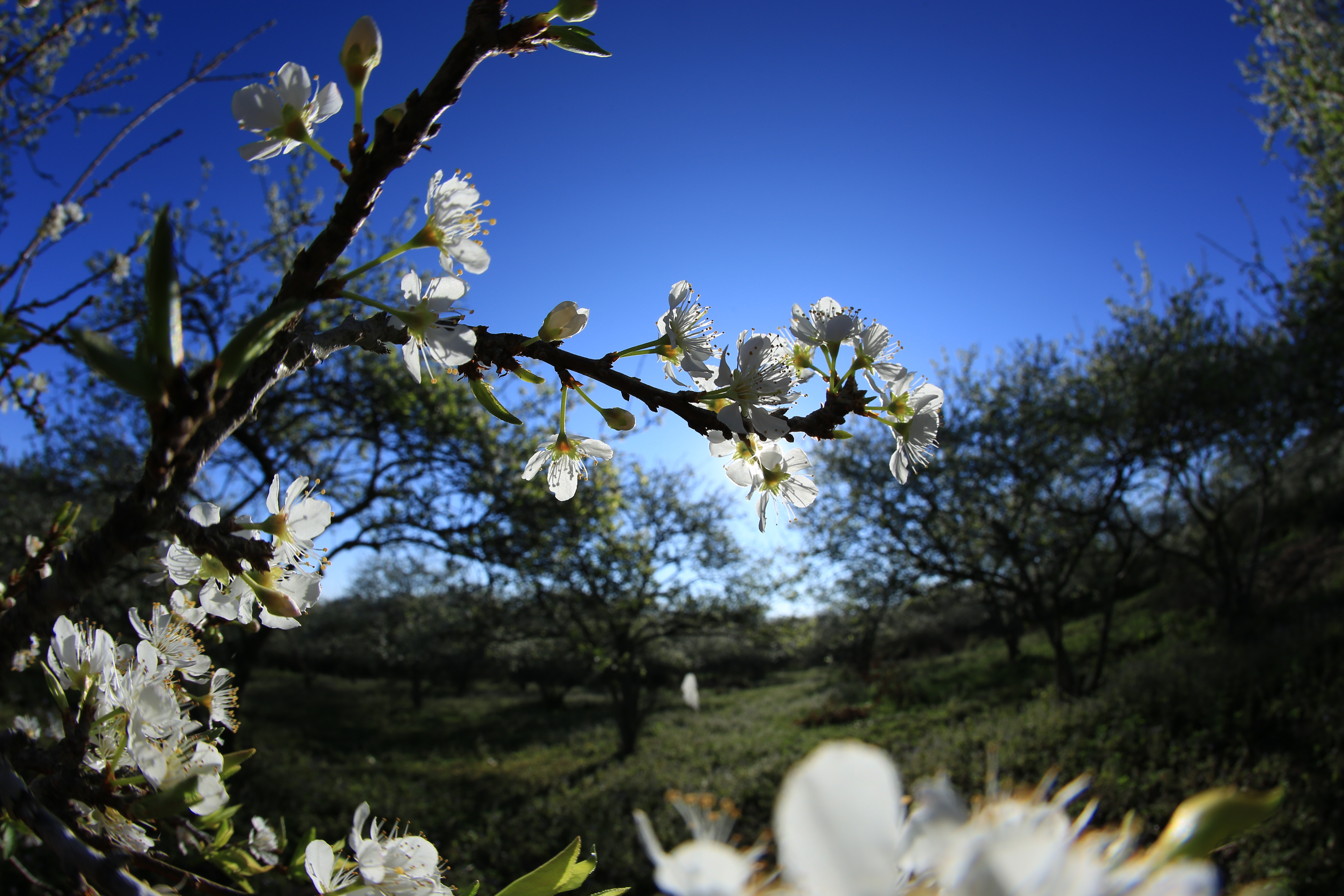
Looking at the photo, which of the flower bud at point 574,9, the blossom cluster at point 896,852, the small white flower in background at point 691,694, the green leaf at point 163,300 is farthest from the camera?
the small white flower in background at point 691,694

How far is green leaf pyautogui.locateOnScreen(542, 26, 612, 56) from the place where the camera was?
2.25ft

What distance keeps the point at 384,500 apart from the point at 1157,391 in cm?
976

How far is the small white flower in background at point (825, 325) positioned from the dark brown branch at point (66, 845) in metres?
0.88

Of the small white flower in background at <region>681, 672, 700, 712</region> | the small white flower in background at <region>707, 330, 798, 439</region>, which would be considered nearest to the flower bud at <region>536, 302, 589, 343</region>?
the small white flower in background at <region>707, 330, 798, 439</region>

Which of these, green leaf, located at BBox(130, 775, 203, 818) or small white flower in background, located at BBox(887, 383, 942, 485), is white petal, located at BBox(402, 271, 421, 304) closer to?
green leaf, located at BBox(130, 775, 203, 818)

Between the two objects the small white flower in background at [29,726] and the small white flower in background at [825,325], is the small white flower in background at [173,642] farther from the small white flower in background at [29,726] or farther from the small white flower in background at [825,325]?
the small white flower in background at [825,325]

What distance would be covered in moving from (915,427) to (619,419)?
0.44m

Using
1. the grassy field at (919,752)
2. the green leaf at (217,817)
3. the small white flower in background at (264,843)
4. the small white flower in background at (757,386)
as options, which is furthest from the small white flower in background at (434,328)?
the grassy field at (919,752)

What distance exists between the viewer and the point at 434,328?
698 millimetres

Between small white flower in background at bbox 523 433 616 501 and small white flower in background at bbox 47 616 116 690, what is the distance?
565 millimetres

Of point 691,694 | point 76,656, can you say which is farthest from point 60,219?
point 691,694

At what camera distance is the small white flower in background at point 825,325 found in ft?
3.02

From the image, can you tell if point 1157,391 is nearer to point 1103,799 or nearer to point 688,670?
point 1103,799

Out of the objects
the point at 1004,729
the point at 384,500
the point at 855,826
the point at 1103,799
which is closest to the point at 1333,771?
the point at 1103,799
